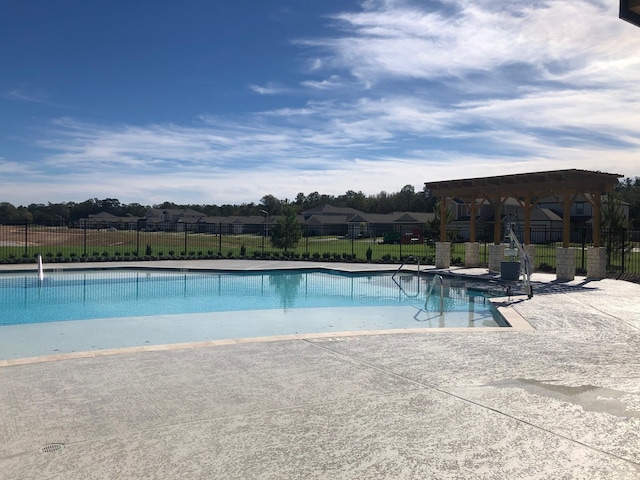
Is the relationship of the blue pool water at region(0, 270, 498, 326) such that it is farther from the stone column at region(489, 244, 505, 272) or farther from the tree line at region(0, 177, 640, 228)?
the tree line at region(0, 177, 640, 228)

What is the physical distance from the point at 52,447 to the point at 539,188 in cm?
1705

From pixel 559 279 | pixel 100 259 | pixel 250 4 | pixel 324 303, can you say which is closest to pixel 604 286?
pixel 559 279

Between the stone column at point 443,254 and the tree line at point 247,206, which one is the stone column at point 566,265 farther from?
the tree line at point 247,206

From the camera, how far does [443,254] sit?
20.9 meters

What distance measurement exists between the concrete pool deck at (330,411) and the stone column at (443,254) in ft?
43.7

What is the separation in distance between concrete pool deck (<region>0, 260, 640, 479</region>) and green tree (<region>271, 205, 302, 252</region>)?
20534 millimetres

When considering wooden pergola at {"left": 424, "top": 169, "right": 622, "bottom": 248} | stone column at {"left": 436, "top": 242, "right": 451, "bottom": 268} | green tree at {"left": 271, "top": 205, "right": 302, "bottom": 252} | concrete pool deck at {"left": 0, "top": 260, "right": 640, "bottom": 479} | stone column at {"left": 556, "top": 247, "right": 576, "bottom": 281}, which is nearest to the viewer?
concrete pool deck at {"left": 0, "top": 260, "right": 640, "bottom": 479}

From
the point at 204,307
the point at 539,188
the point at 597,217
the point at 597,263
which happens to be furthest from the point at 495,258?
the point at 204,307

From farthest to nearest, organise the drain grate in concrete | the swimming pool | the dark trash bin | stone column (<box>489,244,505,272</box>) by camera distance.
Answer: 1. stone column (<box>489,244,505,272</box>)
2. the dark trash bin
3. the swimming pool
4. the drain grate in concrete

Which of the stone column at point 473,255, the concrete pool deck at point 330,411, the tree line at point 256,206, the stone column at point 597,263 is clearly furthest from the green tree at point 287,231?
the tree line at point 256,206

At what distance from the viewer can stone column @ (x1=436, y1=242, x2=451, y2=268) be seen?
821 inches

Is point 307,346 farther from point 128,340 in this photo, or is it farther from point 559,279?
point 559,279

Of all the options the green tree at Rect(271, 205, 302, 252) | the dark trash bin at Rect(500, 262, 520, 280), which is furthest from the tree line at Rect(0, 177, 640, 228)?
the dark trash bin at Rect(500, 262, 520, 280)

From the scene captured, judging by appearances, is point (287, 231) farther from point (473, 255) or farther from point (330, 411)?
point (330, 411)
